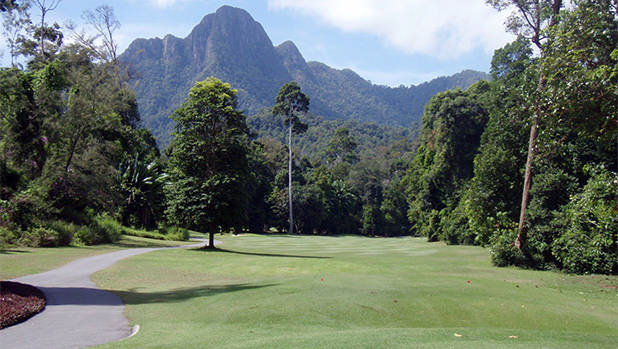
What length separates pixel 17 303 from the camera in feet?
31.1

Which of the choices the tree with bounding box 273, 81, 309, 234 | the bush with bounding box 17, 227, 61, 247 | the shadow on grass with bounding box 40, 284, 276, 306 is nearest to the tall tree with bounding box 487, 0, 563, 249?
the shadow on grass with bounding box 40, 284, 276, 306

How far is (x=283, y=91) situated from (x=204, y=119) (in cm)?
4549

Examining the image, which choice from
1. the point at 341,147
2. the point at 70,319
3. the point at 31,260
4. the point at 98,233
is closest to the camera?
the point at 70,319

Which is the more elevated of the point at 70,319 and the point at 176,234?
the point at 176,234

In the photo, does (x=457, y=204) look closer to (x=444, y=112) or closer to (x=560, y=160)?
(x=444, y=112)

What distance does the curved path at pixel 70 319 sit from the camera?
296 inches

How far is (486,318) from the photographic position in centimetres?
993

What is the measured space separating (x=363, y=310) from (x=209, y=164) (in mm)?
21344

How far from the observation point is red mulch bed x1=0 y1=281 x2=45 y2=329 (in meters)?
8.62

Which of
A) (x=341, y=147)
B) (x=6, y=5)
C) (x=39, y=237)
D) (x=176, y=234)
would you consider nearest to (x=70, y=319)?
(x=6, y=5)

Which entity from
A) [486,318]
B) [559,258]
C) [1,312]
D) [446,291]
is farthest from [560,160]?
[1,312]

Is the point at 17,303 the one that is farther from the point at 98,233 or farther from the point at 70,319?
the point at 98,233

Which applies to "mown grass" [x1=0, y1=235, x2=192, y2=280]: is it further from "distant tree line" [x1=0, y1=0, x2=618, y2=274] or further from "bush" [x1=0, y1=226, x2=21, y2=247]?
"distant tree line" [x1=0, y1=0, x2=618, y2=274]

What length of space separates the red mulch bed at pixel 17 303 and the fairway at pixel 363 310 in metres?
1.97
